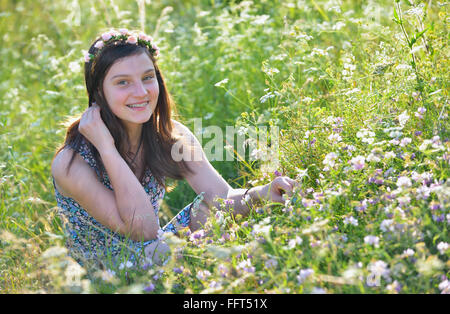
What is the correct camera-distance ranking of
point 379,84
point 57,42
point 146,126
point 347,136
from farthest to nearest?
point 57,42 < point 146,126 < point 379,84 < point 347,136

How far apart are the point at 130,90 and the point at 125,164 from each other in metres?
0.40

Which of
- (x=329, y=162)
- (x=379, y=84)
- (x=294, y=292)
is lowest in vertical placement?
(x=294, y=292)

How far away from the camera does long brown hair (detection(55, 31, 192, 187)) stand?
298 centimetres

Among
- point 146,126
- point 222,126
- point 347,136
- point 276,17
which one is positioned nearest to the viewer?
point 347,136

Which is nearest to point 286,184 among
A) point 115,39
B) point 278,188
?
point 278,188

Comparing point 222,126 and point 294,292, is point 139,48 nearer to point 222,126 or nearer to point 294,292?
point 222,126

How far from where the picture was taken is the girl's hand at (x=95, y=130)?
112 inches

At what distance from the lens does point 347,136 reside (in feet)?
8.70

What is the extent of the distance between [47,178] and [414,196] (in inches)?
113

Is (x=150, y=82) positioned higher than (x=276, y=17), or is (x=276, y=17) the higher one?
(x=276, y=17)

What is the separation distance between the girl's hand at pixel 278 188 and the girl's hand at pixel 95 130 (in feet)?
2.68

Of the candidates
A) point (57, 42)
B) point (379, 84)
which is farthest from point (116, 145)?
point (57, 42)

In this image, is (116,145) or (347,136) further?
(116,145)

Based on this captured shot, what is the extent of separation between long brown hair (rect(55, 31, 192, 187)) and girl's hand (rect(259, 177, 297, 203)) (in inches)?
27.2
